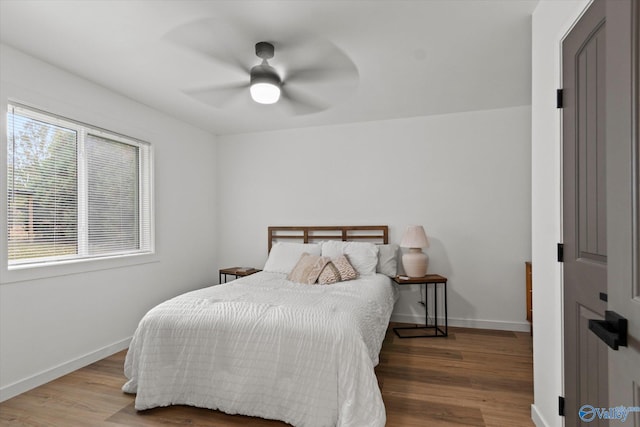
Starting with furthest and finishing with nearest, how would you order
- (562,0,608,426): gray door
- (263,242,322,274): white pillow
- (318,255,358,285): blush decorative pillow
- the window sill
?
(263,242,322,274): white pillow
(318,255,358,285): blush decorative pillow
the window sill
(562,0,608,426): gray door

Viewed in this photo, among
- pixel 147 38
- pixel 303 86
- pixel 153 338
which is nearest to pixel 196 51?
pixel 147 38

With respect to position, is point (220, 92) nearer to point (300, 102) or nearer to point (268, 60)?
point (268, 60)

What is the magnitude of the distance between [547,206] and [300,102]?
2.06m

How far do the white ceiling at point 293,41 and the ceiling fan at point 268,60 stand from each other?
0.01 meters

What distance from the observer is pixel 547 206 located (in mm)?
1836

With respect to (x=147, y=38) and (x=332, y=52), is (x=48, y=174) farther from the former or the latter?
(x=332, y=52)

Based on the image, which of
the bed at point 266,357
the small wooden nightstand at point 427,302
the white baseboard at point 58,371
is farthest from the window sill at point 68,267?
the small wooden nightstand at point 427,302

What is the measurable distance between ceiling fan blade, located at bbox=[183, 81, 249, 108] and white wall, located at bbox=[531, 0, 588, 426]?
197 cm

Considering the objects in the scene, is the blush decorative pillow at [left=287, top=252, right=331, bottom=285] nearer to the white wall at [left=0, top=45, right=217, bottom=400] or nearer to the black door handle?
the white wall at [left=0, top=45, right=217, bottom=400]

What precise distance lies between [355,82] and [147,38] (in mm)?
1692

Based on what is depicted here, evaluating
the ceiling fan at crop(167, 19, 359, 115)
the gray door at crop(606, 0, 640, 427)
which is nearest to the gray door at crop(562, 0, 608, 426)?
the gray door at crop(606, 0, 640, 427)

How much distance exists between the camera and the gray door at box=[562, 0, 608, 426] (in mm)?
1314

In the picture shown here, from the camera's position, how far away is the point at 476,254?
388cm

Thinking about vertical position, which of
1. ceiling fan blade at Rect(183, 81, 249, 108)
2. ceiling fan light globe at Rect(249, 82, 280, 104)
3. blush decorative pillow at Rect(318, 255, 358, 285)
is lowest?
blush decorative pillow at Rect(318, 255, 358, 285)
